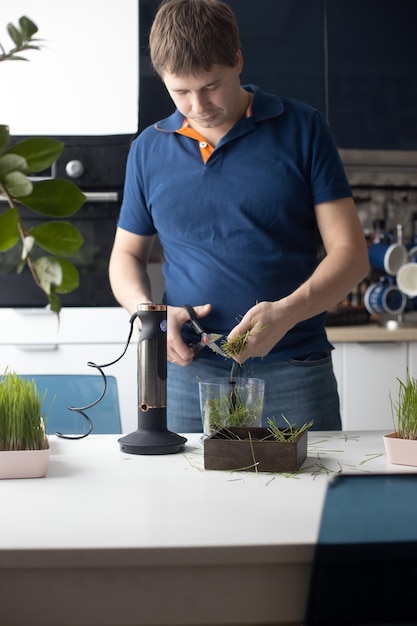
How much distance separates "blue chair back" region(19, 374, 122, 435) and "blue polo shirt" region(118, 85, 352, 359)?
280mm

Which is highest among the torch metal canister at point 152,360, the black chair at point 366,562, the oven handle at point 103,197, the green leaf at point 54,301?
the oven handle at point 103,197

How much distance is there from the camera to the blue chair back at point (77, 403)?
190 centimetres

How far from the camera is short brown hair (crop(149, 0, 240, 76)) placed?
162 cm

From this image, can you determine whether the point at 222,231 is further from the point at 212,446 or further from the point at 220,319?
the point at 212,446

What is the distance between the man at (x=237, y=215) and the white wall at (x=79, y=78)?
113 centimetres

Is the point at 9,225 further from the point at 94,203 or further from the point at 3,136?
the point at 94,203

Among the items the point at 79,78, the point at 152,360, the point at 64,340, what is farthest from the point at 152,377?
the point at 79,78

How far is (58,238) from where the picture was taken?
1.96 feet

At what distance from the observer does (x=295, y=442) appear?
48.3 inches

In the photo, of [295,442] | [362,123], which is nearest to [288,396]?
[295,442]

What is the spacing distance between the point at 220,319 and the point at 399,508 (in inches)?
47.3

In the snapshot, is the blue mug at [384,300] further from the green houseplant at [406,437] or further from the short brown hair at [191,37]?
the green houseplant at [406,437]

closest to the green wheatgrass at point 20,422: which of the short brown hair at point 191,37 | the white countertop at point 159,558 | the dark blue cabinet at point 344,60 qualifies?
the white countertop at point 159,558

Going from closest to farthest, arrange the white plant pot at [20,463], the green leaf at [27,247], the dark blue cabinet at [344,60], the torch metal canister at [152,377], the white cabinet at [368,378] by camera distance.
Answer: the green leaf at [27,247]
the white plant pot at [20,463]
the torch metal canister at [152,377]
the white cabinet at [368,378]
the dark blue cabinet at [344,60]
